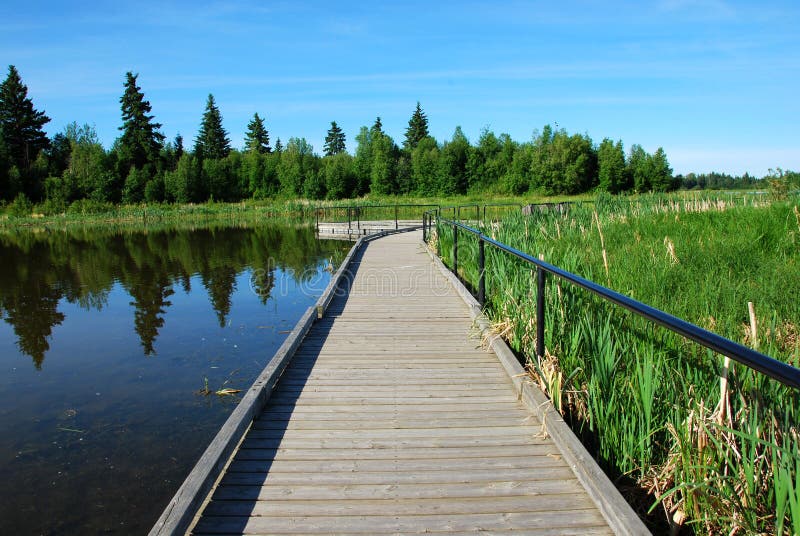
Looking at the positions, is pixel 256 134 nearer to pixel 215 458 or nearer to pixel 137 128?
pixel 137 128

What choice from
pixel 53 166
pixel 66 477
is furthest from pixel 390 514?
pixel 53 166

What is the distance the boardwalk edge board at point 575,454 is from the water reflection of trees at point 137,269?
535 centimetres

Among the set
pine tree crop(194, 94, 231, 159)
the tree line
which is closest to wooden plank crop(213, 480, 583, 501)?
the tree line

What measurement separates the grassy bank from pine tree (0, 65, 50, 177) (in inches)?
2223

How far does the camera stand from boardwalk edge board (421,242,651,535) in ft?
7.44

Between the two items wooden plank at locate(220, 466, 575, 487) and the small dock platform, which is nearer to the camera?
wooden plank at locate(220, 466, 575, 487)

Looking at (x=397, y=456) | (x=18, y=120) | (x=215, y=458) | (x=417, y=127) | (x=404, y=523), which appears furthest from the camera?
(x=417, y=127)

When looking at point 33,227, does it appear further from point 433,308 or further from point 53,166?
point 433,308

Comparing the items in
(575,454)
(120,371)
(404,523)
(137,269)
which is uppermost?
(137,269)

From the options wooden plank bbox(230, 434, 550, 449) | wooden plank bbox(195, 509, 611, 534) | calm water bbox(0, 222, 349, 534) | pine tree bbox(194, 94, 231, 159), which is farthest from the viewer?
pine tree bbox(194, 94, 231, 159)

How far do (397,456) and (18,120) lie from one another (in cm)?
6073

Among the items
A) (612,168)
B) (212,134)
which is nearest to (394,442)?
(612,168)

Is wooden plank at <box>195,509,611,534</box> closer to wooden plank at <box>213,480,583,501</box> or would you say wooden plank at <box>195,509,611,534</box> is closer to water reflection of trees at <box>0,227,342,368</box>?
wooden plank at <box>213,480,583,501</box>

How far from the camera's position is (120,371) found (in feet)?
22.0
